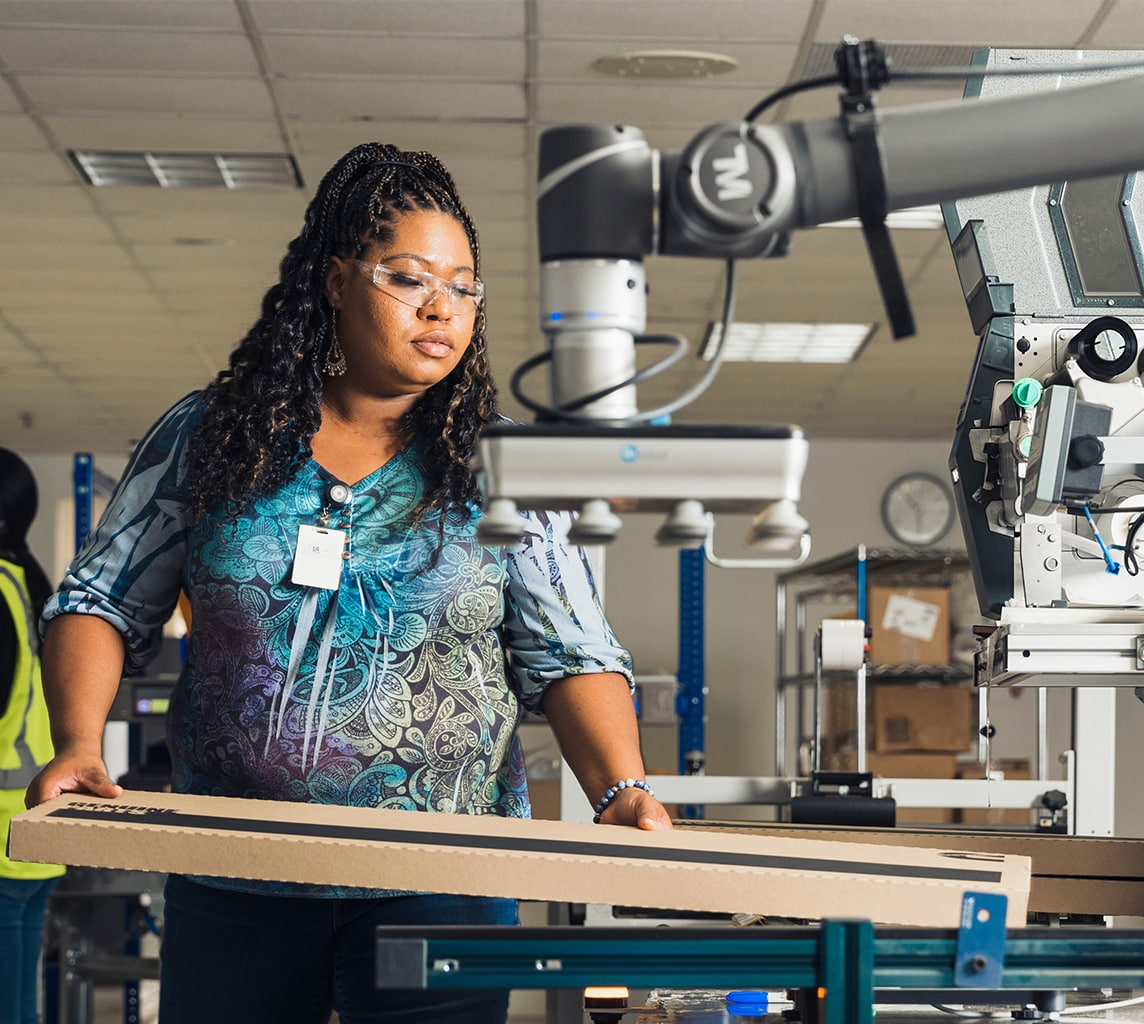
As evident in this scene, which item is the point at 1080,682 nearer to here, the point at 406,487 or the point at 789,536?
the point at 406,487

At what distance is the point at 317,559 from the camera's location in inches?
53.6

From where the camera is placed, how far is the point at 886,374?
7.57 m

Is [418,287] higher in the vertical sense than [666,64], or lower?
lower

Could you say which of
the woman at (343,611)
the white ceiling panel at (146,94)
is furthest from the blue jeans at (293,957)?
the white ceiling panel at (146,94)

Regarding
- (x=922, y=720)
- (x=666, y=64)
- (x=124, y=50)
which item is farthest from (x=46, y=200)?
(x=922, y=720)

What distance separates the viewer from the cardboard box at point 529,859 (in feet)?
3.39

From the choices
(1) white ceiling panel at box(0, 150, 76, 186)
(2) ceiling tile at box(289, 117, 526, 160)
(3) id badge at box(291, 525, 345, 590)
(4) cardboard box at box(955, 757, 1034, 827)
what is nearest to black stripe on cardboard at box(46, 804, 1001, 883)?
(3) id badge at box(291, 525, 345, 590)

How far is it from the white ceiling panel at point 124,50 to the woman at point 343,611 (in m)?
2.74

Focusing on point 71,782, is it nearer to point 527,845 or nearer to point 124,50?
point 527,845

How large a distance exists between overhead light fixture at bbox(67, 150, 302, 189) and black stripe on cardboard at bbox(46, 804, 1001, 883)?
3.90 meters

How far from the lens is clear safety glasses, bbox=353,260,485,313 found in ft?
4.63

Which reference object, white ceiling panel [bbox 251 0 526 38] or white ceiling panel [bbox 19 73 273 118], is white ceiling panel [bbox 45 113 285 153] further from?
white ceiling panel [bbox 251 0 526 38]

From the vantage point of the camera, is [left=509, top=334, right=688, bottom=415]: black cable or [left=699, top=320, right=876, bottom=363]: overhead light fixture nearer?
[left=509, top=334, right=688, bottom=415]: black cable

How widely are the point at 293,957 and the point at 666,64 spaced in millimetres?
3259
